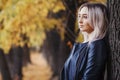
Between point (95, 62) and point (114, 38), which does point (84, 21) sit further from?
point (95, 62)

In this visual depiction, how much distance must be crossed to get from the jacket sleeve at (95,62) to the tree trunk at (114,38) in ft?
0.46

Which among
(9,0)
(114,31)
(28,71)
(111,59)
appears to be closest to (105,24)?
(114,31)

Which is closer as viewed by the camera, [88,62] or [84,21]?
[88,62]

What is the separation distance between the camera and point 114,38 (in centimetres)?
383

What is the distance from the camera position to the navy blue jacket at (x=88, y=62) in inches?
147

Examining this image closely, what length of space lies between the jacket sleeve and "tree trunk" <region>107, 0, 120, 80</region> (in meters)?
0.14

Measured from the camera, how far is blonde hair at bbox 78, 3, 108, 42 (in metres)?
3.83

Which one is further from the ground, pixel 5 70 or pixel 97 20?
pixel 97 20

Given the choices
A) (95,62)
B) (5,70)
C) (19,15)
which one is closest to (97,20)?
(95,62)

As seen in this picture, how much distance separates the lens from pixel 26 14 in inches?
313

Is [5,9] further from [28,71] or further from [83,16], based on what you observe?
[28,71]

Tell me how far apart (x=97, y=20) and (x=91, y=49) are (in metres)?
0.32

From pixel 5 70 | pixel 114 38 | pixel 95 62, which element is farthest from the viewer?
pixel 5 70

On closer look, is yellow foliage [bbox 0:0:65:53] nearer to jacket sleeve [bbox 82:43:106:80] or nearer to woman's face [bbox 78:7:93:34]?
woman's face [bbox 78:7:93:34]
